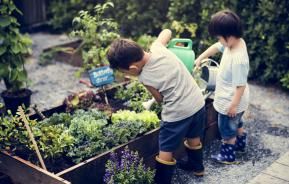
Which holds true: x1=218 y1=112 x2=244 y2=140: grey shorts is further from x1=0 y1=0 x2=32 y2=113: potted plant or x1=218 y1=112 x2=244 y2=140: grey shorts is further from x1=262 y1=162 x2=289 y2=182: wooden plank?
x1=0 y1=0 x2=32 y2=113: potted plant

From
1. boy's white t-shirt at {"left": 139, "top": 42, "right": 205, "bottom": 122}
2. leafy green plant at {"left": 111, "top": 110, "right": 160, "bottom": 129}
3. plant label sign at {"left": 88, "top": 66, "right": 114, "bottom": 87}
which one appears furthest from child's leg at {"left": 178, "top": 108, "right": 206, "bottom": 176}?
plant label sign at {"left": 88, "top": 66, "right": 114, "bottom": 87}

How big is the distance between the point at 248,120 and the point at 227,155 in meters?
Answer: 1.07

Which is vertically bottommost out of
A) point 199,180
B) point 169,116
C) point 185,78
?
point 199,180

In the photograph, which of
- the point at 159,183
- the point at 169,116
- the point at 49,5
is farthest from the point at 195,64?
the point at 49,5

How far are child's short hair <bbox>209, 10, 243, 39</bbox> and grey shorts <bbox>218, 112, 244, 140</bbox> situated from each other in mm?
760

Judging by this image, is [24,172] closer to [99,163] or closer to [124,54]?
[99,163]

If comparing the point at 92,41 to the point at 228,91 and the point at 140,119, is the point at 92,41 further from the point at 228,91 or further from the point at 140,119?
the point at 228,91

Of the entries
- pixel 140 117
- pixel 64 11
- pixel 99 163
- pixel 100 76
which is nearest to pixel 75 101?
pixel 100 76

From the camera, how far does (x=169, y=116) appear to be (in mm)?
3955

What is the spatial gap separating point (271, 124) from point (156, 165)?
6.40ft

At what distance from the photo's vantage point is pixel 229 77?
4.33 m

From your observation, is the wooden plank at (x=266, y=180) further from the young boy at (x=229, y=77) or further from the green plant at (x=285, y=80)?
the green plant at (x=285, y=80)

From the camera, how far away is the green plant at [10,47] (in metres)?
5.26

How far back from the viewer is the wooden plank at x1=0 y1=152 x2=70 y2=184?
366 cm
